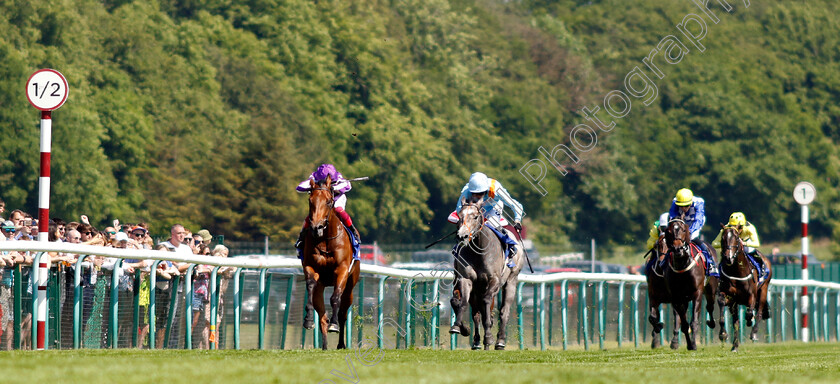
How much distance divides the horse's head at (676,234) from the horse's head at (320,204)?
377cm

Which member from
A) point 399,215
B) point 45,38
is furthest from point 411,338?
point 399,215

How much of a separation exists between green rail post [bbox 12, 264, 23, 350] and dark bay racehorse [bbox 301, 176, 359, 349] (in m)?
2.22

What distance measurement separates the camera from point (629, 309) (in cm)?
1709

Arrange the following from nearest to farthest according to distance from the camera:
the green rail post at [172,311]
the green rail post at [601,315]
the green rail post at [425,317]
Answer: the green rail post at [172,311], the green rail post at [425,317], the green rail post at [601,315]

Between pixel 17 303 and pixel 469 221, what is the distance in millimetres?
3851

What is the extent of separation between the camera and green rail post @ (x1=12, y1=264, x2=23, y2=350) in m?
9.79

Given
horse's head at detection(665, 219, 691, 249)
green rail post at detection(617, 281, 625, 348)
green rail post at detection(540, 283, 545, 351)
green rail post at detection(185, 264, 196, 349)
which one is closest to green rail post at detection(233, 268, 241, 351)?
green rail post at detection(185, 264, 196, 349)

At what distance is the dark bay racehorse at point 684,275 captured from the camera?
13289 mm

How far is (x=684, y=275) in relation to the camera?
1359 cm

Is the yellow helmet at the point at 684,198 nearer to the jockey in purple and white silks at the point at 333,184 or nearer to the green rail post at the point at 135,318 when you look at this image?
the jockey in purple and white silks at the point at 333,184

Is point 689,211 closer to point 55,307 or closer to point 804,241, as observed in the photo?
point 55,307

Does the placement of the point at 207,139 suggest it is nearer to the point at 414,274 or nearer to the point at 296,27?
the point at 296,27

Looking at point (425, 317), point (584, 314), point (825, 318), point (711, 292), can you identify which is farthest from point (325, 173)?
point (825, 318)

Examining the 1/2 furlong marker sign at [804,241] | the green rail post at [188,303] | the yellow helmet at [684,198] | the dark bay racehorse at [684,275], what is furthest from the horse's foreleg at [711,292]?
the 1/2 furlong marker sign at [804,241]
